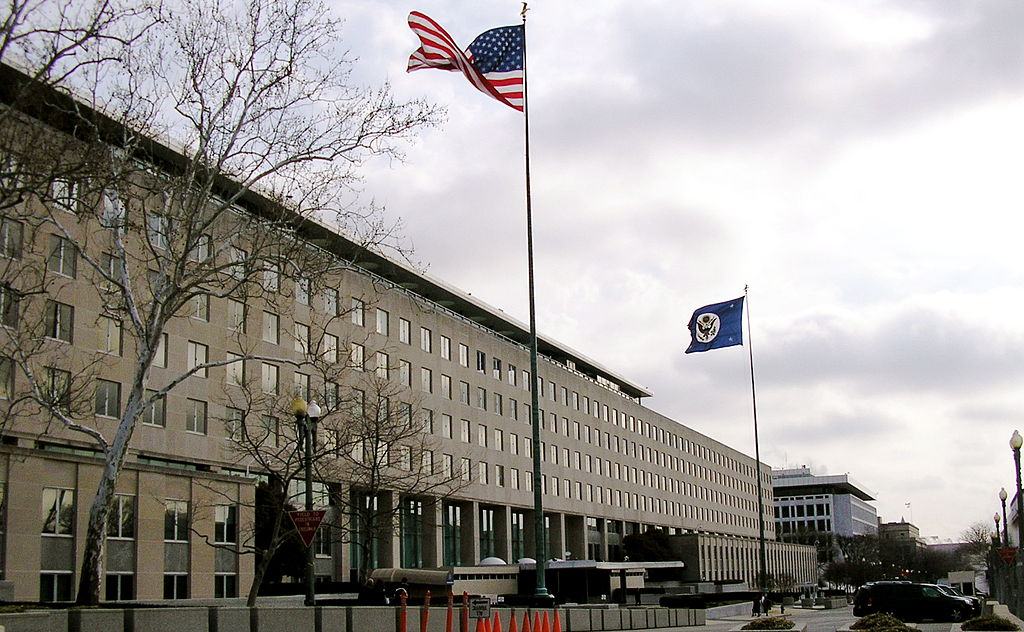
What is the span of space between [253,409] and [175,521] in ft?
27.2

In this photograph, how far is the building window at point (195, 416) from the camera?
2009 inches

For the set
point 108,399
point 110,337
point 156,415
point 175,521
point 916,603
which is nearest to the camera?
point 916,603

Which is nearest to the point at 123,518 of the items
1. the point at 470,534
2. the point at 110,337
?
the point at 110,337

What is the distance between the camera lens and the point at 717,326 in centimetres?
5500

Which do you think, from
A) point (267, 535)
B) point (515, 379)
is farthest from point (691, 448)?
point (267, 535)

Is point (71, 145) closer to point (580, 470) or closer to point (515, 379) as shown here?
point (515, 379)

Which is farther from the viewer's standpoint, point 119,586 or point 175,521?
point 175,521

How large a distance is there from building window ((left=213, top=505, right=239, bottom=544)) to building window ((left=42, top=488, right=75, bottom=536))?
852 cm

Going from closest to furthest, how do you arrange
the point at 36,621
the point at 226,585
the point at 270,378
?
1. the point at 36,621
2. the point at 226,585
3. the point at 270,378

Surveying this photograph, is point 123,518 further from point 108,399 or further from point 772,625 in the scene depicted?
point 772,625

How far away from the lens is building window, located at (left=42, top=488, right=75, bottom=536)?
39219mm

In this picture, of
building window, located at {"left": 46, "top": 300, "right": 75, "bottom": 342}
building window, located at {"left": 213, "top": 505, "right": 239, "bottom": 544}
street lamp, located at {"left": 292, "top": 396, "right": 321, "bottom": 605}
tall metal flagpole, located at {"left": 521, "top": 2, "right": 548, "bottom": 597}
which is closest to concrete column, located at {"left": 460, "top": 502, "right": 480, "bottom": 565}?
building window, located at {"left": 213, "top": 505, "right": 239, "bottom": 544}

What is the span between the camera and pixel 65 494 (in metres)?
40.0

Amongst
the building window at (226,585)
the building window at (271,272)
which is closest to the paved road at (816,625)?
the building window at (271,272)
